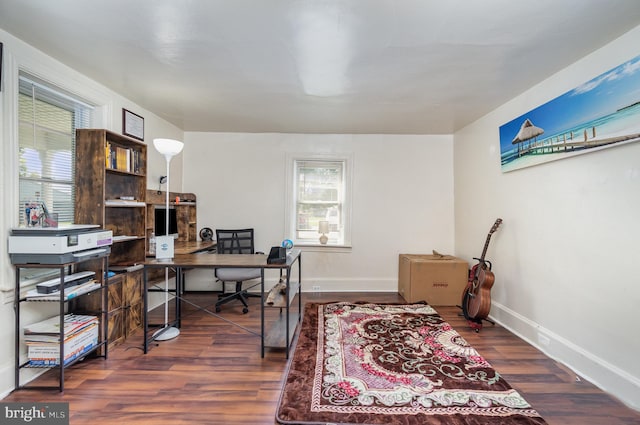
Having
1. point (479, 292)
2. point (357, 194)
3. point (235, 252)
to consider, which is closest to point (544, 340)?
point (479, 292)

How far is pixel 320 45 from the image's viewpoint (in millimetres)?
1969

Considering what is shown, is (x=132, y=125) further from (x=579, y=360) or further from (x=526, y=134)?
(x=579, y=360)

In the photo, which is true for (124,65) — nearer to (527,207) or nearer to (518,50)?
(518,50)

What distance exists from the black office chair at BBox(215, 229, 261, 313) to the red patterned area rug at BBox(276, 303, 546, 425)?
883mm

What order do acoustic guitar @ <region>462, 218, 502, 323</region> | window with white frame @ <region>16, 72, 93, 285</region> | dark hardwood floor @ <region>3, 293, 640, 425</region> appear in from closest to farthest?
dark hardwood floor @ <region>3, 293, 640, 425</region> → window with white frame @ <region>16, 72, 93, 285</region> → acoustic guitar @ <region>462, 218, 502, 323</region>

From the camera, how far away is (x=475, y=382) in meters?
2.03

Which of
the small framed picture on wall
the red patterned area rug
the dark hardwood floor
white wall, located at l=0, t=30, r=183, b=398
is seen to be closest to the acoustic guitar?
the dark hardwood floor

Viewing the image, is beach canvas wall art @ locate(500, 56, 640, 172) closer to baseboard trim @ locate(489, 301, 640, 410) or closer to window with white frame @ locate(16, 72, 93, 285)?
baseboard trim @ locate(489, 301, 640, 410)

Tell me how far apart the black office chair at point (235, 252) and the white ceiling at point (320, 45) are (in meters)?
1.65

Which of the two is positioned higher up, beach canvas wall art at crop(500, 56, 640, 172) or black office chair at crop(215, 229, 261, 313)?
beach canvas wall art at crop(500, 56, 640, 172)

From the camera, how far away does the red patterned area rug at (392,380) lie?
1.71 metres

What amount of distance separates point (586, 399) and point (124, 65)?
13.8 feet

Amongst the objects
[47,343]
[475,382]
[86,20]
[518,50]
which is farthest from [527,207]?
[47,343]

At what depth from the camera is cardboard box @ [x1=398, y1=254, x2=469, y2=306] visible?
372cm
